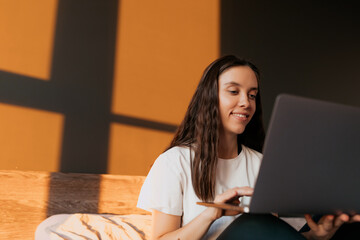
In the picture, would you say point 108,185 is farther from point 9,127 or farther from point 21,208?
point 9,127

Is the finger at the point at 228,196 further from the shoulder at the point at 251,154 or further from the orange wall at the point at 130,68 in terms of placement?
the orange wall at the point at 130,68

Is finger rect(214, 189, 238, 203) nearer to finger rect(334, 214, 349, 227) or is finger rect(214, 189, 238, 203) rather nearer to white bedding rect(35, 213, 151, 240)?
finger rect(334, 214, 349, 227)

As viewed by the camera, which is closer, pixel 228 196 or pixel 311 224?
pixel 228 196

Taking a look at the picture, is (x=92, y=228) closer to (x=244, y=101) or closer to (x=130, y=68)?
(x=244, y=101)

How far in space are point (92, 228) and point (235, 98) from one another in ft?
2.70

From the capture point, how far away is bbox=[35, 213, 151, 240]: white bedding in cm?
154

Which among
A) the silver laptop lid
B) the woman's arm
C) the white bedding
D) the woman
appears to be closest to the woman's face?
the woman

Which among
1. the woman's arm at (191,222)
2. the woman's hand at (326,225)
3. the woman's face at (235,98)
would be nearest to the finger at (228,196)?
the woman's arm at (191,222)

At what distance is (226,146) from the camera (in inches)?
55.7

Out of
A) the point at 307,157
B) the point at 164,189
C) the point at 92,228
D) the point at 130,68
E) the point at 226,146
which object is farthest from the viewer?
the point at 130,68

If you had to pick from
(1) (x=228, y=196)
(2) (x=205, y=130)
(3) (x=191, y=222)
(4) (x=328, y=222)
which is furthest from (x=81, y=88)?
(4) (x=328, y=222)

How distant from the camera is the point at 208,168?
125 cm

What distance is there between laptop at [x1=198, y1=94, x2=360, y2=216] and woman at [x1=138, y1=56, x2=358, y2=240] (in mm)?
242

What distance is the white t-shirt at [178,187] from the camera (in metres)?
1.20
